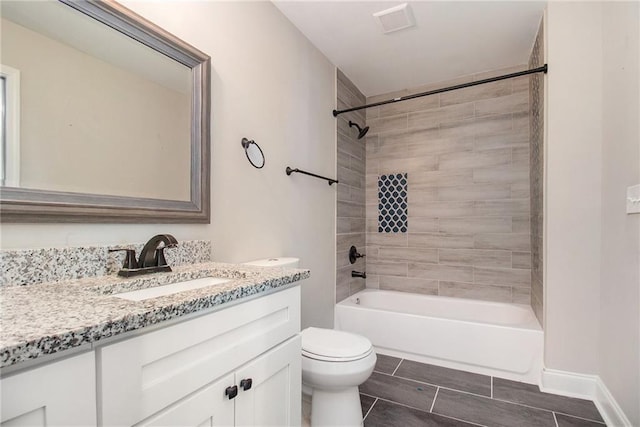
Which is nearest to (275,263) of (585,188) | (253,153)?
(253,153)

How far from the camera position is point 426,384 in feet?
6.93

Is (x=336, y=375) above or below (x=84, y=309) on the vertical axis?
below

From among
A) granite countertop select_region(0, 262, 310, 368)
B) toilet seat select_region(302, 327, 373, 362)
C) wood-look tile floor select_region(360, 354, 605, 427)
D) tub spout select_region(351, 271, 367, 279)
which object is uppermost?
granite countertop select_region(0, 262, 310, 368)

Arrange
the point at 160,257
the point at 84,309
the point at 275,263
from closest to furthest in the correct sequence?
the point at 84,309 < the point at 160,257 < the point at 275,263

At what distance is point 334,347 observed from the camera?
1600 millimetres

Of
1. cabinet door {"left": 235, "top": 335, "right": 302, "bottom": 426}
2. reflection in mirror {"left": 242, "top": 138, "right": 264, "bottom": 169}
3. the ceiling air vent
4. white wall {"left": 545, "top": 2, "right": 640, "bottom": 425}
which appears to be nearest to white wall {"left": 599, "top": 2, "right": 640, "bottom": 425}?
white wall {"left": 545, "top": 2, "right": 640, "bottom": 425}

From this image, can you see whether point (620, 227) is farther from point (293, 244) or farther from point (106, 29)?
point (106, 29)

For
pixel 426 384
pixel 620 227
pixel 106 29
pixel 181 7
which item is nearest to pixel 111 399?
pixel 106 29

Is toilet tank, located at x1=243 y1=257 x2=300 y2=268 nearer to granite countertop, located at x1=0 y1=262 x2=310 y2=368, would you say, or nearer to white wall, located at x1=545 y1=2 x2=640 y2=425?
granite countertop, located at x1=0 y1=262 x2=310 y2=368

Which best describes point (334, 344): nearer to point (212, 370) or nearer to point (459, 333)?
point (212, 370)

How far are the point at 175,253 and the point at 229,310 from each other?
0.57 m

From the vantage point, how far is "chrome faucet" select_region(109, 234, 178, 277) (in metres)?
1.12

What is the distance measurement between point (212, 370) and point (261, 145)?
1348 mm

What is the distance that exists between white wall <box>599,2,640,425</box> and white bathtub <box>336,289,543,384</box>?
0.40 m
